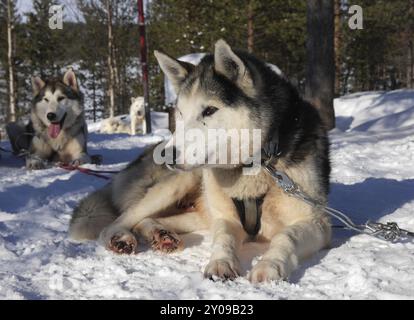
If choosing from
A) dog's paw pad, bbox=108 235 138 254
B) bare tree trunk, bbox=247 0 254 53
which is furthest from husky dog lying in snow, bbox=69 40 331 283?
bare tree trunk, bbox=247 0 254 53

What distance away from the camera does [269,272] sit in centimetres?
172

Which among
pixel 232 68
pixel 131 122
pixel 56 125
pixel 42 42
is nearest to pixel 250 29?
pixel 131 122

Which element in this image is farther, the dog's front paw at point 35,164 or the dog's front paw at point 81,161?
the dog's front paw at point 81,161

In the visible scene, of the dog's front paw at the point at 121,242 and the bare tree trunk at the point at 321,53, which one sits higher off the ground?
the bare tree trunk at the point at 321,53

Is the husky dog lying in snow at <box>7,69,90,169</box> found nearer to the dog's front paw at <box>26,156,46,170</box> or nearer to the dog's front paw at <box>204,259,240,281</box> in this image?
the dog's front paw at <box>26,156,46,170</box>

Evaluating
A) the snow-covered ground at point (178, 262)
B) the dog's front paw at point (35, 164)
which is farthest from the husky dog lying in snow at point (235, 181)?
the dog's front paw at point (35, 164)

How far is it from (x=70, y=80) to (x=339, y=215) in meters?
5.06

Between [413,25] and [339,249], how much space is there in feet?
75.5

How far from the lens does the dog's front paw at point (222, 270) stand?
1773mm

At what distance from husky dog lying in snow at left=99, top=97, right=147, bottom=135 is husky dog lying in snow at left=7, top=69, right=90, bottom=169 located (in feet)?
29.2

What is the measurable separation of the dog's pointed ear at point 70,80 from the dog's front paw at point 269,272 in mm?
5228

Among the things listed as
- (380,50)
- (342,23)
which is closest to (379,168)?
(342,23)

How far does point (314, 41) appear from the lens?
773 cm

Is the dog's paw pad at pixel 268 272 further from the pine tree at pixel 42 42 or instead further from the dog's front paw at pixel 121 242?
the pine tree at pixel 42 42
